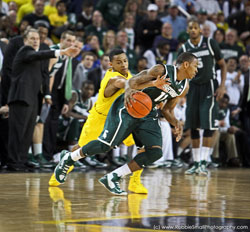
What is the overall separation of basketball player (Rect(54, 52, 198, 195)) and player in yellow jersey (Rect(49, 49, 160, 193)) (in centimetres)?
29

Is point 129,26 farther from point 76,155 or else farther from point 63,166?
point 76,155

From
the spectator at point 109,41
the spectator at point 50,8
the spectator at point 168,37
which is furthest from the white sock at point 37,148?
the spectator at point 50,8

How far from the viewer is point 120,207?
5.72 m

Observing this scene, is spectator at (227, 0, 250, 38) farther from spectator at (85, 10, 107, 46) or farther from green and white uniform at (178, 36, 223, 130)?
green and white uniform at (178, 36, 223, 130)

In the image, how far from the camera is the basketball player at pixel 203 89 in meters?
10.4

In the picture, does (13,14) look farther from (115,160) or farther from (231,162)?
(231,162)

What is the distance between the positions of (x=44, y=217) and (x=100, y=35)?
10.4m

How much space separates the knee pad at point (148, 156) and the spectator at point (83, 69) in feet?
18.2

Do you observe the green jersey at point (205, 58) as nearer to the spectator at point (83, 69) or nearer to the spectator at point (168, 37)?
the spectator at point (83, 69)

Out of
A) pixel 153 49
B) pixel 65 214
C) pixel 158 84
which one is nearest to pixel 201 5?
pixel 153 49

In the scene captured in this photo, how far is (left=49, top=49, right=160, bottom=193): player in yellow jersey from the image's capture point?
279 inches

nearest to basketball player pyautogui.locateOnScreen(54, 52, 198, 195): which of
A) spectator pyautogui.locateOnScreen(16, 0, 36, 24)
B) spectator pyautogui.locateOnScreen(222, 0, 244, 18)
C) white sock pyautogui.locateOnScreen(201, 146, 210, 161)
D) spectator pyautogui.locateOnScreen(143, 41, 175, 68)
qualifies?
white sock pyautogui.locateOnScreen(201, 146, 210, 161)

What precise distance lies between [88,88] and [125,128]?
17.0 feet

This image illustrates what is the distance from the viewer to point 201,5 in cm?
1814
